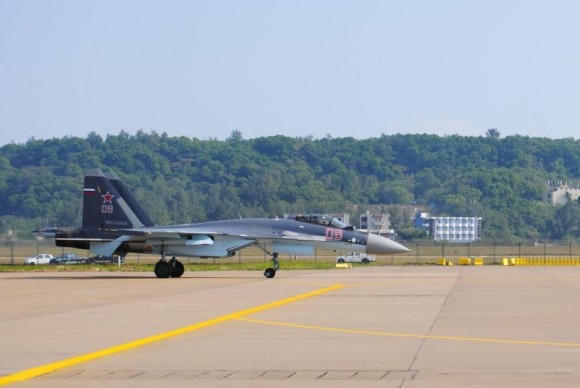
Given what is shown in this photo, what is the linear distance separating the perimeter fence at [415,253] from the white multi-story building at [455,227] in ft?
128

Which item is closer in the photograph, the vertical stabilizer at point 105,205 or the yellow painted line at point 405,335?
the yellow painted line at point 405,335

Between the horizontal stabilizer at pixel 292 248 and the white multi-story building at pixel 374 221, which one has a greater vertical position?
the white multi-story building at pixel 374 221

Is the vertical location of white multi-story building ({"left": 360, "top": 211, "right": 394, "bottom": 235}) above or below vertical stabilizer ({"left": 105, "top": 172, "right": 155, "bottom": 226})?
above

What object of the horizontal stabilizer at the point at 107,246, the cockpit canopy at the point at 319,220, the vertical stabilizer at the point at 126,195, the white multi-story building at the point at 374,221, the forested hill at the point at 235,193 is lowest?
the horizontal stabilizer at the point at 107,246

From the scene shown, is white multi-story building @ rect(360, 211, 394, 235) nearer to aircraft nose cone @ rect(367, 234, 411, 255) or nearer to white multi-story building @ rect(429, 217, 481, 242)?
white multi-story building @ rect(429, 217, 481, 242)

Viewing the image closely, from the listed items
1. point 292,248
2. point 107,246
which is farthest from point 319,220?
point 107,246

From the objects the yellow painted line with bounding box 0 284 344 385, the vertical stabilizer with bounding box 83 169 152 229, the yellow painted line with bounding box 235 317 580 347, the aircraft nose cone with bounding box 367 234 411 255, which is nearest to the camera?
the yellow painted line with bounding box 0 284 344 385

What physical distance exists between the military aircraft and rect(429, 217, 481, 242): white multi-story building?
401ft

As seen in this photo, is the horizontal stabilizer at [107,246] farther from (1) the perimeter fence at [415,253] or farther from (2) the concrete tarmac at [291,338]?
(1) the perimeter fence at [415,253]

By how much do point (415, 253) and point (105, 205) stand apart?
176ft

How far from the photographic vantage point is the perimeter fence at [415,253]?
66.8 metres

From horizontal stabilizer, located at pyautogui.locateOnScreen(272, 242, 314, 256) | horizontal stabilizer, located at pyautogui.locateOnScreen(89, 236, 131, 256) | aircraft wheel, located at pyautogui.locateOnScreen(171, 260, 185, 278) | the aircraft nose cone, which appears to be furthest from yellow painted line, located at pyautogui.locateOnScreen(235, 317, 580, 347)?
the aircraft nose cone

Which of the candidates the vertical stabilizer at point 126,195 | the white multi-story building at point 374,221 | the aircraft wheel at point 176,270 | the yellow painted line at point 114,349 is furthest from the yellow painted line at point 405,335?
the white multi-story building at point 374,221

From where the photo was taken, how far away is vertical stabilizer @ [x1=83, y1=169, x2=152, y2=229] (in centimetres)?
4011
